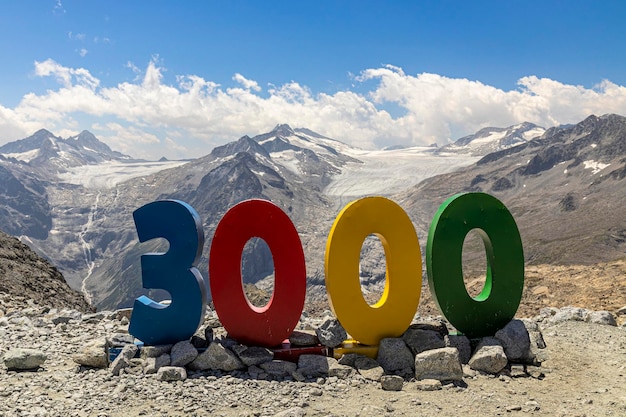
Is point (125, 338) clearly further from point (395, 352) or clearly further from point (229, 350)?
point (395, 352)

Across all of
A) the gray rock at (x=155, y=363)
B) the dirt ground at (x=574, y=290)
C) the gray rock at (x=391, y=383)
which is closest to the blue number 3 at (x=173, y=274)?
the gray rock at (x=155, y=363)

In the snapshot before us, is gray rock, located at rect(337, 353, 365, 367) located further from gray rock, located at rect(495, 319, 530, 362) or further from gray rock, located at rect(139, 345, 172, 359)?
gray rock, located at rect(139, 345, 172, 359)

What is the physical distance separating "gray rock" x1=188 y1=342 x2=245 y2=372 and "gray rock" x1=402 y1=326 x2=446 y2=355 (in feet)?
16.7

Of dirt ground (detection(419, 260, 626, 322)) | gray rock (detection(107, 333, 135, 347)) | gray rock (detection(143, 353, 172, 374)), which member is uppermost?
gray rock (detection(107, 333, 135, 347))

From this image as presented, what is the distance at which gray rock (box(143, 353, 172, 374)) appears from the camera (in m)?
13.3

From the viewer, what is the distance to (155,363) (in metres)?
13.5

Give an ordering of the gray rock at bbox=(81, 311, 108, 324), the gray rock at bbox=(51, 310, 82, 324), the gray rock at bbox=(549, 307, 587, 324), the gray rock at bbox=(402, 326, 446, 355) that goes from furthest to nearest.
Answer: the gray rock at bbox=(549, 307, 587, 324) → the gray rock at bbox=(81, 311, 108, 324) → the gray rock at bbox=(51, 310, 82, 324) → the gray rock at bbox=(402, 326, 446, 355)

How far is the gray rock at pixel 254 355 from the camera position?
1389 cm

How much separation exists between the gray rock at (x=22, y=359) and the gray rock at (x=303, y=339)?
7038mm

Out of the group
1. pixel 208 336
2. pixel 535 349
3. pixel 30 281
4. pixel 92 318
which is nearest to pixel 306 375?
pixel 208 336

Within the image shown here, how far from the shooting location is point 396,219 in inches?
599

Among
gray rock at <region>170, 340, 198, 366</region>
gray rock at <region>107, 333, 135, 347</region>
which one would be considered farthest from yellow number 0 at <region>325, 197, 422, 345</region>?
gray rock at <region>107, 333, 135, 347</region>

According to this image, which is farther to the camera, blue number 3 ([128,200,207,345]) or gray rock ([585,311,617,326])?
gray rock ([585,311,617,326])

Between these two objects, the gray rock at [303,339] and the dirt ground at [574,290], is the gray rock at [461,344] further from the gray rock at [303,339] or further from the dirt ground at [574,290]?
the dirt ground at [574,290]
